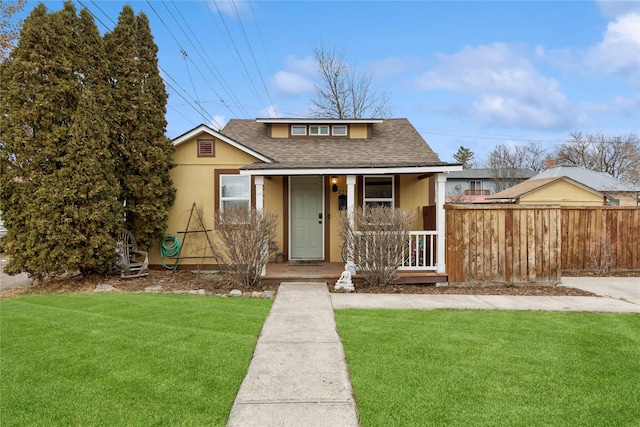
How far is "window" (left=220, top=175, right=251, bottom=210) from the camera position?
889cm

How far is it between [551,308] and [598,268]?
513cm

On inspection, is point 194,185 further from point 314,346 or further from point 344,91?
point 344,91

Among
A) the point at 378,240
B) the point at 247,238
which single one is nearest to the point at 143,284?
the point at 247,238

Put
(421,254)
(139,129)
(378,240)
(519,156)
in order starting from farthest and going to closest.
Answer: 1. (519,156)
2. (139,129)
3. (421,254)
4. (378,240)

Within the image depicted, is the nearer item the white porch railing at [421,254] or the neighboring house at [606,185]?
the white porch railing at [421,254]

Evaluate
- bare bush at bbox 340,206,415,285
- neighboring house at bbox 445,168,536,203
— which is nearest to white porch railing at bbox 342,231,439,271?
bare bush at bbox 340,206,415,285

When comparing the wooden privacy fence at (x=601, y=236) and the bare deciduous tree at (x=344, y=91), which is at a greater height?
the bare deciduous tree at (x=344, y=91)

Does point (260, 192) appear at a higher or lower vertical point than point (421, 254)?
higher

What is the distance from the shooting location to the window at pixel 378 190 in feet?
31.1

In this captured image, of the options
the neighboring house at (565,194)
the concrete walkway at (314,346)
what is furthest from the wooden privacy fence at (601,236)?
the neighboring house at (565,194)

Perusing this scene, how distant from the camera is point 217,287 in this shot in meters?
7.17

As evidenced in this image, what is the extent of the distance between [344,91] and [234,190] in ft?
49.9

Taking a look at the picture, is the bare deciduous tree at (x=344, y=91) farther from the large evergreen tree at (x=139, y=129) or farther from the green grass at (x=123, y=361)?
the green grass at (x=123, y=361)

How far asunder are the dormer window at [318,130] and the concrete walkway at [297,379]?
7.22 m
